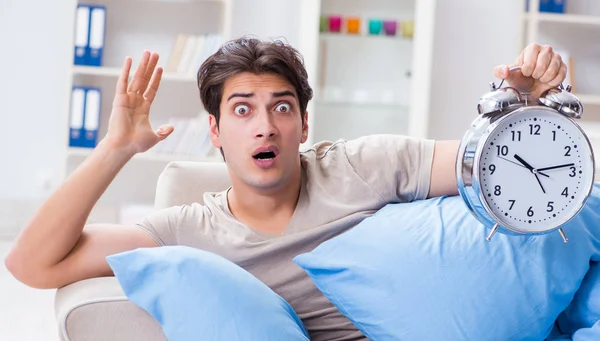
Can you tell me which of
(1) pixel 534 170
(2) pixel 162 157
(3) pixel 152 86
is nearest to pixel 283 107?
(3) pixel 152 86

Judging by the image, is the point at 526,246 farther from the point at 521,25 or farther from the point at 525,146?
the point at 521,25

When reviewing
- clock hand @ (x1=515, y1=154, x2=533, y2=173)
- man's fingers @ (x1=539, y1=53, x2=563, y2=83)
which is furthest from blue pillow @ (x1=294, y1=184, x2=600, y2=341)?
man's fingers @ (x1=539, y1=53, x2=563, y2=83)

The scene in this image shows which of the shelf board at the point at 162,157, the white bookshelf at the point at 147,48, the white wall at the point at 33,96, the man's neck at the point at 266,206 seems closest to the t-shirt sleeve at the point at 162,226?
the man's neck at the point at 266,206

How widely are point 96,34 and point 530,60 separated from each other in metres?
3.18

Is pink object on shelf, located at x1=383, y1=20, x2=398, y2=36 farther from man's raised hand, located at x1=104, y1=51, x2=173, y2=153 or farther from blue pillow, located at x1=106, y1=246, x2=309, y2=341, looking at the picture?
blue pillow, located at x1=106, y1=246, x2=309, y2=341

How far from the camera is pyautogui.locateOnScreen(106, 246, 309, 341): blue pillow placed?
1.32 meters

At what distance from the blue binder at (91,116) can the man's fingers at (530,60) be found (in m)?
3.12

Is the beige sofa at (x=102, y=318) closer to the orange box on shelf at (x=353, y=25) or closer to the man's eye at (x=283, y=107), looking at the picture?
the man's eye at (x=283, y=107)

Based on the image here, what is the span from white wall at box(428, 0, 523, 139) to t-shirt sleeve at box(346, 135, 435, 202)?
10.3 ft

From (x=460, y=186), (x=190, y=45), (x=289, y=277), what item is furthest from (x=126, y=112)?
(x=190, y=45)

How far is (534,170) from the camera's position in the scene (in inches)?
53.4

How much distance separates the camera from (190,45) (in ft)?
14.2

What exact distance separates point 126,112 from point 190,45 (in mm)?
2729

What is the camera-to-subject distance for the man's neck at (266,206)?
67.9 inches
